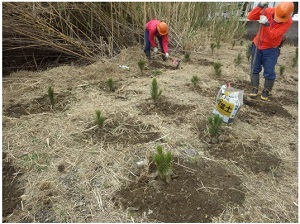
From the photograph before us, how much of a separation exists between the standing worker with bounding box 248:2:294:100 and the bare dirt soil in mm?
336

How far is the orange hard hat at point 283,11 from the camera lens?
328cm

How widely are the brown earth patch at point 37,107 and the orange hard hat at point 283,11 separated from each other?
2.89 metres

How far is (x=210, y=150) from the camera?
2.44m

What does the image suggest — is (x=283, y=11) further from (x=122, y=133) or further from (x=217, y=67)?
(x=122, y=133)

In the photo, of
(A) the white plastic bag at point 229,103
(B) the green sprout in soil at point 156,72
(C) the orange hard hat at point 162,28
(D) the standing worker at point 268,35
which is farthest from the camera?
(C) the orange hard hat at point 162,28

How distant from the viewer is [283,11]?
3.29 meters

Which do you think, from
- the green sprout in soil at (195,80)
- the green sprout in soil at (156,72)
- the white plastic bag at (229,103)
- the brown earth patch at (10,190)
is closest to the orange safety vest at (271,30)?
the green sprout in soil at (195,80)

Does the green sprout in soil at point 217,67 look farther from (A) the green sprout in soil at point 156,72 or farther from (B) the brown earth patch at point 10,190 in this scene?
(B) the brown earth patch at point 10,190

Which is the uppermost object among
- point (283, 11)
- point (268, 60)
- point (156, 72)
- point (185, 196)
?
point (283, 11)

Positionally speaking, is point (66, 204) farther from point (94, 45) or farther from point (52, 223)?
point (94, 45)

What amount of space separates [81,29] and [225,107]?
385 cm

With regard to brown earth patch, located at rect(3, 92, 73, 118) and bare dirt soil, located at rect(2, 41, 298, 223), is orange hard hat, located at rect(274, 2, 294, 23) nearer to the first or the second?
bare dirt soil, located at rect(2, 41, 298, 223)

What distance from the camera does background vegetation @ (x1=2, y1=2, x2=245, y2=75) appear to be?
431 centimetres

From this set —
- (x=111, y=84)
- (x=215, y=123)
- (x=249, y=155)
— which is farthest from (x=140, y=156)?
(x=111, y=84)
